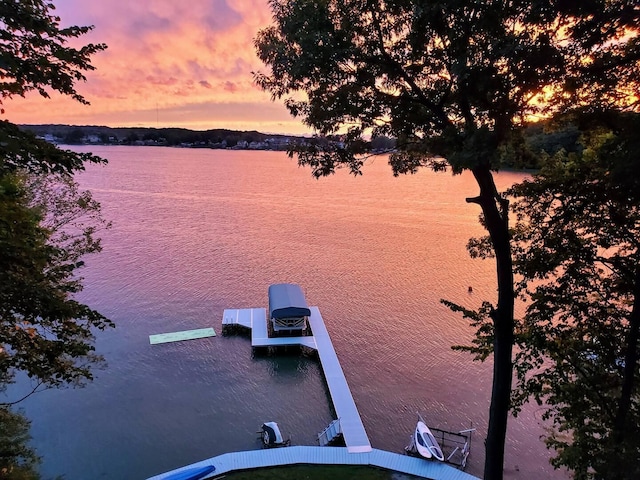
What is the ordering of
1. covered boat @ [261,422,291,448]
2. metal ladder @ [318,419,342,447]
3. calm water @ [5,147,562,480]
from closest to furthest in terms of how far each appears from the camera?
1. covered boat @ [261,422,291,448]
2. metal ladder @ [318,419,342,447]
3. calm water @ [5,147,562,480]

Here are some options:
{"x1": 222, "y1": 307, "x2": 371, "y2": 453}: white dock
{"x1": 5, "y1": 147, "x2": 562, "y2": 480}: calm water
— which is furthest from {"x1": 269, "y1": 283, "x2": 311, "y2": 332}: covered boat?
{"x1": 5, "y1": 147, "x2": 562, "y2": 480}: calm water

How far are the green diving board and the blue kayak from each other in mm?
13753

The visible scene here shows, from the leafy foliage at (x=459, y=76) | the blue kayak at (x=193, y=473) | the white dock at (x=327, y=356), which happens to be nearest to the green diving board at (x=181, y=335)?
the white dock at (x=327, y=356)

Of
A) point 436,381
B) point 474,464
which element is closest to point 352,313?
point 436,381

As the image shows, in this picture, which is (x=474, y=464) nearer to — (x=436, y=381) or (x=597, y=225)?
(x=436, y=381)

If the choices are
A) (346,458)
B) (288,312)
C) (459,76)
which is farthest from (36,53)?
(288,312)

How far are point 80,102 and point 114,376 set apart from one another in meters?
19.7

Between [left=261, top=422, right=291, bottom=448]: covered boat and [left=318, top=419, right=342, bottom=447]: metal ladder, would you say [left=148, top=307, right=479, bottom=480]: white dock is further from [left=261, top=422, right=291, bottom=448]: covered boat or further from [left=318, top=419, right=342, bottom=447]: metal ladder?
[left=261, top=422, right=291, bottom=448]: covered boat

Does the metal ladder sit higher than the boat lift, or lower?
higher

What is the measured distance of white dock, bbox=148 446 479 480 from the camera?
588 inches

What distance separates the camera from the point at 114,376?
23438 mm

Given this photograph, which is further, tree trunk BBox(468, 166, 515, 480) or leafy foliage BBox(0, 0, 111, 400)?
tree trunk BBox(468, 166, 515, 480)

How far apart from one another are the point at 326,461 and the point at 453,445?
20.7 feet

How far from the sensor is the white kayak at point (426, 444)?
16.1 metres
